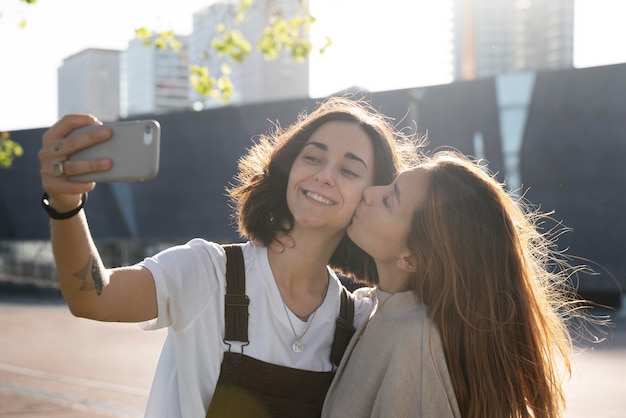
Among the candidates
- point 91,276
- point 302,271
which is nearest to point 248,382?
point 302,271

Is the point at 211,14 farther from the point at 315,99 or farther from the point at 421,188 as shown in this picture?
the point at 315,99

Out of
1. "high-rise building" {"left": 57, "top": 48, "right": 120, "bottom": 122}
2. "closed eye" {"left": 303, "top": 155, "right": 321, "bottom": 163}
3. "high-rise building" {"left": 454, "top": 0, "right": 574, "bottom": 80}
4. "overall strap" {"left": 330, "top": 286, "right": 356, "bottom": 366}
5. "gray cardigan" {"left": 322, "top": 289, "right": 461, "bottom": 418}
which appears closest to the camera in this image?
"gray cardigan" {"left": 322, "top": 289, "right": 461, "bottom": 418}

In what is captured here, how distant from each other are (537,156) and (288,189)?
619 inches

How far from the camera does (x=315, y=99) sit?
19.6 meters

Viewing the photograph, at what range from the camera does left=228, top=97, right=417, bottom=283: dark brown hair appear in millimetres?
2863

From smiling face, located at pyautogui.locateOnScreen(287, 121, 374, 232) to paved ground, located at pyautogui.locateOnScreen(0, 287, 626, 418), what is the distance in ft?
16.8

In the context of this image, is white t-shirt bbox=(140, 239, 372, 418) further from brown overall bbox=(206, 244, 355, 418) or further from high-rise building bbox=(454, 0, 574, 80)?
high-rise building bbox=(454, 0, 574, 80)

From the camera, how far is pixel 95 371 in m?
10.1

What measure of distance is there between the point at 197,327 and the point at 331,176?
0.75m

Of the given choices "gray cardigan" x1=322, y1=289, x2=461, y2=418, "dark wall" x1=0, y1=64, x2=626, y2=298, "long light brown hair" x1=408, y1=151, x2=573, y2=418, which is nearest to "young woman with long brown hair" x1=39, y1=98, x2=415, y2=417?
"gray cardigan" x1=322, y1=289, x2=461, y2=418

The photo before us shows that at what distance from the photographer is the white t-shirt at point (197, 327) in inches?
90.2

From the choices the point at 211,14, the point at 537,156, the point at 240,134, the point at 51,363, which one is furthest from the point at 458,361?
the point at 240,134

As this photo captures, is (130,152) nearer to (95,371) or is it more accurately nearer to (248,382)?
(248,382)

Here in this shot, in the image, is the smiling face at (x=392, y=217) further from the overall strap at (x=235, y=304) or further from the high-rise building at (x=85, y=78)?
the high-rise building at (x=85, y=78)
